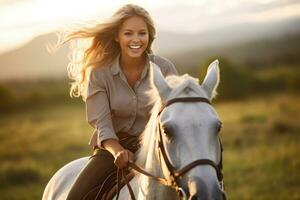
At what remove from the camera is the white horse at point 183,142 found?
137 inches

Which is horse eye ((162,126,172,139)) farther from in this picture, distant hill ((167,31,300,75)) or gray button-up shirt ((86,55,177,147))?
distant hill ((167,31,300,75))

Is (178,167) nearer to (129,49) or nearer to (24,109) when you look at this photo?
(129,49)

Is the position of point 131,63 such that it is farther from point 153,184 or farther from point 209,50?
point 209,50

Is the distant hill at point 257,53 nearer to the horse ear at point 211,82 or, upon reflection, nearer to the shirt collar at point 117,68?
the shirt collar at point 117,68

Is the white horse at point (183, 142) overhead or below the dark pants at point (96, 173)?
overhead

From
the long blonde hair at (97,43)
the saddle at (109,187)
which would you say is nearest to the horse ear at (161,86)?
the saddle at (109,187)

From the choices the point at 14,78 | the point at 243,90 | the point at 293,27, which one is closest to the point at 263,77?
the point at 243,90

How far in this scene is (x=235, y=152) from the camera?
19219 mm

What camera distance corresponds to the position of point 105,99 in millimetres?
4785

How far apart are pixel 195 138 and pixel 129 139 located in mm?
1428

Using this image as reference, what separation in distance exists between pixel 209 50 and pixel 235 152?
6786cm

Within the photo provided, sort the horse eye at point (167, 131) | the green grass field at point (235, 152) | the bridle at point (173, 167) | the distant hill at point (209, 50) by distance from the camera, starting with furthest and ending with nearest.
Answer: the distant hill at point (209, 50), the green grass field at point (235, 152), the horse eye at point (167, 131), the bridle at point (173, 167)

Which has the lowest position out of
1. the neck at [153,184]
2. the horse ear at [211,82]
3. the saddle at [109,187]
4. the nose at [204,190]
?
the saddle at [109,187]

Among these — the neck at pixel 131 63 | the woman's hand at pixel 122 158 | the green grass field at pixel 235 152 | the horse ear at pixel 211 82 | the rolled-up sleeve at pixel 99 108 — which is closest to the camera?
the horse ear at pixel 211 82
